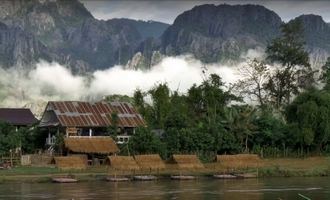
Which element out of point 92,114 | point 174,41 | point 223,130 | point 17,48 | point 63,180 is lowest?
point 63,180

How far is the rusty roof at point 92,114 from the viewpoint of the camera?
177ft

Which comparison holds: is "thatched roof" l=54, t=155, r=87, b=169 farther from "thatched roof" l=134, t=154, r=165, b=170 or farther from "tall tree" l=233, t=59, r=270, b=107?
"tall tree" l=233, t=59, r=270, b=107

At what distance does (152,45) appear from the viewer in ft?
528

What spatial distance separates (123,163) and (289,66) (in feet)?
99.0

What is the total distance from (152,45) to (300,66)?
92.6m

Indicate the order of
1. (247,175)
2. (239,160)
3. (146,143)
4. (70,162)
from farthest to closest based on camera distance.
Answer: (146,143), (239,160), (70,162), (247,175)

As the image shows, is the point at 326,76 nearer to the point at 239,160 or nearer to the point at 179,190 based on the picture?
the point at 239,160

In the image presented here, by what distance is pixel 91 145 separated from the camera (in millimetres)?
50969

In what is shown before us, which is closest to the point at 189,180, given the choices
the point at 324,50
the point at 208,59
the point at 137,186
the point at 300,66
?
the point at 137,186

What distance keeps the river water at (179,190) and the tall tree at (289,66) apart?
25.8 m

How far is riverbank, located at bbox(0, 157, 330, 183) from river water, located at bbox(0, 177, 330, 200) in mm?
1878

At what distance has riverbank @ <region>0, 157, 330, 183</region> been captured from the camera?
145ft

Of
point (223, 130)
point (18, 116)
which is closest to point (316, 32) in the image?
point (18, 116)

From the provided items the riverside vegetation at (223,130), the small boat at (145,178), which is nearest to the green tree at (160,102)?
the riverside vegetation at (223,130)
